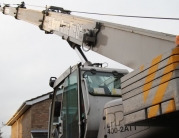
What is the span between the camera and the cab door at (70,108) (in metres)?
5.55

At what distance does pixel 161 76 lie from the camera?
3.04 meters

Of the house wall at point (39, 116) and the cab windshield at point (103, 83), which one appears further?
the house wall at point (39, 116)

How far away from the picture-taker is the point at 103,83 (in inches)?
231

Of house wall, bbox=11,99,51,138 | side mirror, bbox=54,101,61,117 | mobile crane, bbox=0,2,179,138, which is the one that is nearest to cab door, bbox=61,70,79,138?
mobile crane, bbox=0,2,179,138

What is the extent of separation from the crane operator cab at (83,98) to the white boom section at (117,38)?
51 cm

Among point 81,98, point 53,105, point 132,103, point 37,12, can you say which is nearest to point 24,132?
point 37,12

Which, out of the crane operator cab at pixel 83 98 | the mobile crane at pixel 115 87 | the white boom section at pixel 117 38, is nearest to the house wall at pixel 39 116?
the white boom section at pixel 117 38

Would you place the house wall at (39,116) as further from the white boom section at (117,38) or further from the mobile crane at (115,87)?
the mobile crane at (115,87)

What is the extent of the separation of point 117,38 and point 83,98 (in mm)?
1155

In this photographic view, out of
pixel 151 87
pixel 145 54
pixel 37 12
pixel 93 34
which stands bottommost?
pixel 151 87

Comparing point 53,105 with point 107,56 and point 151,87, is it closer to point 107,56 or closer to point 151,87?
point 107,56

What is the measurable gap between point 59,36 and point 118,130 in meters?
4.53

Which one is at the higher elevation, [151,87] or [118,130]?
[151,87]

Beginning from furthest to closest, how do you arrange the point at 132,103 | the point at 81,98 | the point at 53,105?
the point at 53,105
the point at 81,98
the point at 132,103
